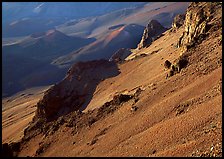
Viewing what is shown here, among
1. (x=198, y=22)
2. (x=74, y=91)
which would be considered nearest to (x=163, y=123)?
(x=198, y=22)

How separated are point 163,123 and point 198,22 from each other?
666 inches

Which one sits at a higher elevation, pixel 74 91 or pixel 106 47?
pixel 74 91

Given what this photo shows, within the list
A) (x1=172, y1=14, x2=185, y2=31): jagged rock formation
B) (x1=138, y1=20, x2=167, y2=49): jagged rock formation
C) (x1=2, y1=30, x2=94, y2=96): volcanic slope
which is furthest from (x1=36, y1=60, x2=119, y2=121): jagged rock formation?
(x1=2, y1=30, x2=94, y2=96): volcanic slope

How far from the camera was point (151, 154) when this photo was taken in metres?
22.5

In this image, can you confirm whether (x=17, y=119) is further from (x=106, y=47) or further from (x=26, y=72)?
(x=106, y=47)

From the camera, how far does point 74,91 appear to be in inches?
1795

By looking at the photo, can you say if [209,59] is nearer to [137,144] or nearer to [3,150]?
[137,144]

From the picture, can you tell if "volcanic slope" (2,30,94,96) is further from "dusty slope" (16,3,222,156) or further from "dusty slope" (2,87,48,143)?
"dusty slope" (16,3,222,156)

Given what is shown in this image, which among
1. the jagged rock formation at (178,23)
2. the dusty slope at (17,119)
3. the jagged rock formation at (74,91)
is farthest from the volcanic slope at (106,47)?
the jagged rock formation at (74,91)

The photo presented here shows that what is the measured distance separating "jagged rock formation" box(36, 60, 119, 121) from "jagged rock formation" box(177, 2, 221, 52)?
431 inches

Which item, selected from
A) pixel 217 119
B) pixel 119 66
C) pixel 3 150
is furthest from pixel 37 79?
pixel 217 119

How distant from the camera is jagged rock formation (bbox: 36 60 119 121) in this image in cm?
4409

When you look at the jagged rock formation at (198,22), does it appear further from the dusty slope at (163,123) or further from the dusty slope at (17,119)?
the dusty slope at (17,119)

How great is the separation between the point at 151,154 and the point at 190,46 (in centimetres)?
1524
